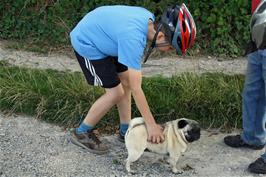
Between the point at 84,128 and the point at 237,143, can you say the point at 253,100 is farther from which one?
the point at 84,128

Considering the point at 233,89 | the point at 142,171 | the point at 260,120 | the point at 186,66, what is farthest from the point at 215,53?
the point at 142,171

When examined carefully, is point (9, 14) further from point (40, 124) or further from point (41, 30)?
point (40, 124)

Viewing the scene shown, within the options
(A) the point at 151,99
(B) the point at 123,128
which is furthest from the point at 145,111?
(A) the point at 151,99

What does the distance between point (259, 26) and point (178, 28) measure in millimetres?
617

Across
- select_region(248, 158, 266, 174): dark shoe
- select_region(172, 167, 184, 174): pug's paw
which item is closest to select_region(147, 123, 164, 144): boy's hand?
select_region(172, 167, 184, 174): pug's paw

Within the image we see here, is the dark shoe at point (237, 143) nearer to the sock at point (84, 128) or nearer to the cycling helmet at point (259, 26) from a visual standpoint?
the cycling helmet at point (259, 26)

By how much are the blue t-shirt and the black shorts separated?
0.05 metres

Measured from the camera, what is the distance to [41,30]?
7469mm

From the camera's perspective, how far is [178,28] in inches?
155

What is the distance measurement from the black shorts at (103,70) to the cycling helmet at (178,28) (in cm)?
51

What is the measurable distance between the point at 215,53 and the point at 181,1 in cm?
85

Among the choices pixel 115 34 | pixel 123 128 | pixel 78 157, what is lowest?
pixel 78 157

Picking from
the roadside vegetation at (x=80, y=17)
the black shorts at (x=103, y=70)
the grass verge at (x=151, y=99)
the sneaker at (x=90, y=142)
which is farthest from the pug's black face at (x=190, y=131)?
the roadside vegetation at (x=80, y=17)

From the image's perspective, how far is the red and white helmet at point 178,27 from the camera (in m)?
3.96
